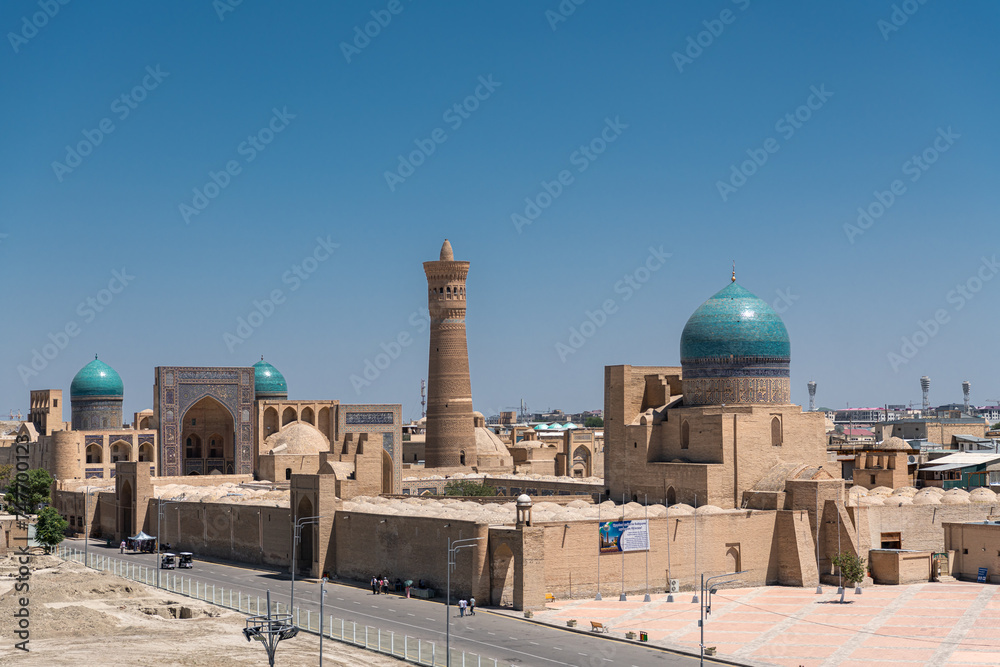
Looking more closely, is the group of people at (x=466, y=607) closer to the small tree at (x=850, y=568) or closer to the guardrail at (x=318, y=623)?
the guardrail at (x=318, y=623)

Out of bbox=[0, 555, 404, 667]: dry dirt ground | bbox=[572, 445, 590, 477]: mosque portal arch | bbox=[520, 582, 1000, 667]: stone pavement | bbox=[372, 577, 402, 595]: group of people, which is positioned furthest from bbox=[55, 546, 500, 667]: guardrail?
bbox=[572, 445, 590, 477]: mosque portal arch

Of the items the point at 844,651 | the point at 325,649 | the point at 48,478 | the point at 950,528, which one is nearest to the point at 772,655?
the point at 844,651

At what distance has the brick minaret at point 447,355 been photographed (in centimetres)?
6262

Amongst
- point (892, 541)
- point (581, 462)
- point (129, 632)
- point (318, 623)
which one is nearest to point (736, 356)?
point (892, 541)

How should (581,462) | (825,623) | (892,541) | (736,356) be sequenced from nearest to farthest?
(825,623)
(892,541)
(736,356)
(581,462)

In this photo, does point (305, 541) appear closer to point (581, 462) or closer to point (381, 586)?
point (381, 586)

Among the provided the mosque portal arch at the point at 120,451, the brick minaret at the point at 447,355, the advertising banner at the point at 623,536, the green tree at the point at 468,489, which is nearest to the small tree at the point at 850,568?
the advertising banner at the point at 623,536

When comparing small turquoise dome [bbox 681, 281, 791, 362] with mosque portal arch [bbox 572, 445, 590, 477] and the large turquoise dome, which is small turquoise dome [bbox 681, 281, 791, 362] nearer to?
the large turquoise dome

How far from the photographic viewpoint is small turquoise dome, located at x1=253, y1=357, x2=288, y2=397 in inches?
2911

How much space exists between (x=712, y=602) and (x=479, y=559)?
678 cm

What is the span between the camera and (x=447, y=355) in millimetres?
62719

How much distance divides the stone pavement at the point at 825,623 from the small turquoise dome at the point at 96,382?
4232 centimetres

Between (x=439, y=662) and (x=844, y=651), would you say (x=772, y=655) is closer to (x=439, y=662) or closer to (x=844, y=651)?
(x=844, y=651)

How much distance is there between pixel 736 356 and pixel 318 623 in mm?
19684
